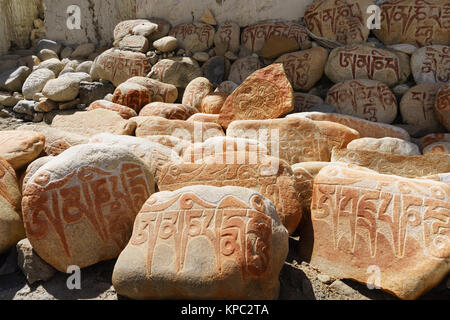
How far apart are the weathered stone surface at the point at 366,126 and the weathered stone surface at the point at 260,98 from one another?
259 millimetres

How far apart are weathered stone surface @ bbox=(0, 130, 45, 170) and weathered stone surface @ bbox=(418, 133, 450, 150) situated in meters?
3.70

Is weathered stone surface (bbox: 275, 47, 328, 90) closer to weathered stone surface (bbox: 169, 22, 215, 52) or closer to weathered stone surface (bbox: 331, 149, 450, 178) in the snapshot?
weathered stone surface (bbox: 169, 22, 215, 52)

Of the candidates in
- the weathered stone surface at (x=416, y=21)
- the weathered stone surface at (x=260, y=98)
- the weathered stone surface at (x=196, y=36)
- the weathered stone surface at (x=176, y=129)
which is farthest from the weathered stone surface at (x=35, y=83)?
the weathered stone surface at (x=416, y=21)

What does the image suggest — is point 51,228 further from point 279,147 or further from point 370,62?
point 370,62

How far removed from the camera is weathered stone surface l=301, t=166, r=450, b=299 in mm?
1855

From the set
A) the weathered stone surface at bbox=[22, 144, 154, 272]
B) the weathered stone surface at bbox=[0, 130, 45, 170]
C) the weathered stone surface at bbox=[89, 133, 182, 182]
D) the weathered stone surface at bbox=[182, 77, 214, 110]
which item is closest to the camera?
the weathered stone surface at bbox=[22, 144, 154, 272]

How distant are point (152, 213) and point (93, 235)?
1.39 feet

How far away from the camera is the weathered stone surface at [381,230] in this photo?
1855 mm

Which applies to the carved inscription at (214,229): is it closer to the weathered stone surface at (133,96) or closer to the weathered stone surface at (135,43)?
the weathered stone surface at (133,96)

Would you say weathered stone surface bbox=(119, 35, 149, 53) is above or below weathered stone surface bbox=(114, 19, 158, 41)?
below

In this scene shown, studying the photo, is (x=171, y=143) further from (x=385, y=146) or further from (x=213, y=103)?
(x=385, y=146)

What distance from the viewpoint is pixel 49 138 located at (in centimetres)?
318

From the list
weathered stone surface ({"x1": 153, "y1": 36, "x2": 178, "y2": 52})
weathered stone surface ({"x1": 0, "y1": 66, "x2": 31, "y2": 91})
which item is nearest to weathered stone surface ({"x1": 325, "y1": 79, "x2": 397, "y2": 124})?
weathered stone surface ({"x1": 153, "y1": 36, "x2": 178, "y2": 52})
